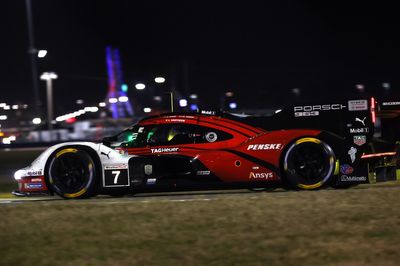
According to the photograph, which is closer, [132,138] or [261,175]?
[261,175]

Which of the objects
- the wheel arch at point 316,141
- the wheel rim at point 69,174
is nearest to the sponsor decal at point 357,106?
the wheel arch at point 316,141

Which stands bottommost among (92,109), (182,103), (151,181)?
(151,181)

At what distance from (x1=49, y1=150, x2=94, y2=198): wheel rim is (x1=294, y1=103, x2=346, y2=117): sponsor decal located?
3.37 meters

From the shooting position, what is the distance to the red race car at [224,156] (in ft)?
27.8

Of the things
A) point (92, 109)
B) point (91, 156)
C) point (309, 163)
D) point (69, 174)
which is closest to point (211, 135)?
point (309, 163)

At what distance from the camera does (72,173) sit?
8.59 meters

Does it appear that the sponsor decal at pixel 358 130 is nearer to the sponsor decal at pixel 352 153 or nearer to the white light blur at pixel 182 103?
the sponsor decal at pixel 352 153

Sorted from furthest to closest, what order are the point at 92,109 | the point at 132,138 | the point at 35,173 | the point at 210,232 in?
the point at 92,109 < the point at 132,138 < the point at 35,173 < the point at 210,232

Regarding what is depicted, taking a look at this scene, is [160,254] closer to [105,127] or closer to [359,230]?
[359,230]

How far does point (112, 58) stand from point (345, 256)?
210 feet

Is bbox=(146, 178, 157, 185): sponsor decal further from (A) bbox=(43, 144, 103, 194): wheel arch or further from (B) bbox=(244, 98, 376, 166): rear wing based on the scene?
Result: (B) bbox=(244, 98, 376, 166): rear wing

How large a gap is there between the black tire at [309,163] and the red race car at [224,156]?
2 centimetres

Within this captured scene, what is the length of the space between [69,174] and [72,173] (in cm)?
5

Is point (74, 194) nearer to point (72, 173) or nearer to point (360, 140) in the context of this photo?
point (72, 173)
